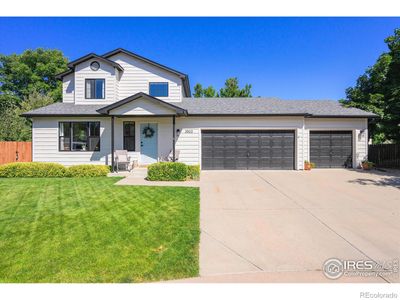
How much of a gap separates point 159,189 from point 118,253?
4.75 m

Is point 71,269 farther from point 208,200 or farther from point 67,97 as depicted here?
point 67,97

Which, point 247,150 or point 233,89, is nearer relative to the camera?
point 247,150

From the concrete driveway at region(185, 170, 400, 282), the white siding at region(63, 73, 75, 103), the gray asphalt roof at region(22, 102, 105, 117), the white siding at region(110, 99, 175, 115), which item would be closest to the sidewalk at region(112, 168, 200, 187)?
the concrete driveway at region(185, 170, 400, 282)

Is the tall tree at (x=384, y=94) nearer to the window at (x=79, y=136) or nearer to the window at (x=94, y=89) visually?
the window at (x=94, y=89)

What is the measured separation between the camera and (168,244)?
404 cm

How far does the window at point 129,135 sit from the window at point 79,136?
5.49 feet

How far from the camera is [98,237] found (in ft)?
14.2

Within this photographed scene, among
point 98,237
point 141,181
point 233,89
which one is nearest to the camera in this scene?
point 98,237

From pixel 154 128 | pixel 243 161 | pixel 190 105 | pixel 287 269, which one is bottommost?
pixel 287 269

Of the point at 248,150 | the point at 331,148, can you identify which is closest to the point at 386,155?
the point at 331,148

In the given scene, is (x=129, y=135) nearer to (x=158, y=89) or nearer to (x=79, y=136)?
(x=79, y=136)

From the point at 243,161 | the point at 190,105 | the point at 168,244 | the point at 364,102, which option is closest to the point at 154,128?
the point at 190,105

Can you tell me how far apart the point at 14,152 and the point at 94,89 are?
21.9 feet

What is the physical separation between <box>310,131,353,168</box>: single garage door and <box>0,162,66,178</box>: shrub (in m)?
14.6
